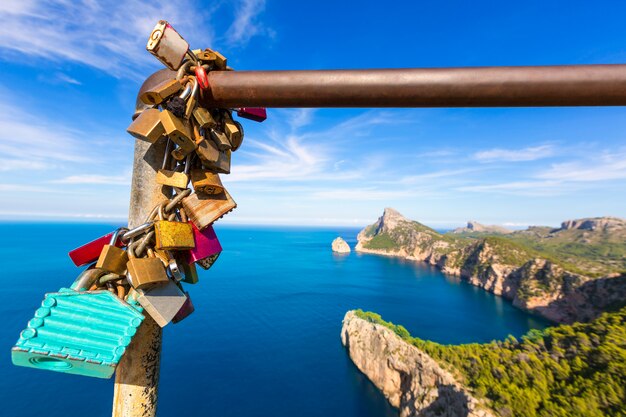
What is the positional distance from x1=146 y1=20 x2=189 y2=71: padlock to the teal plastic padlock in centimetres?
93

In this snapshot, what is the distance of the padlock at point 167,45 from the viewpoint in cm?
105

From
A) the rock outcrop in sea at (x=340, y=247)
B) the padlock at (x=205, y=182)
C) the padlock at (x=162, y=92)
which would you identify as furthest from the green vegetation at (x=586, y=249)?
the padlock at (x=162, y=92)

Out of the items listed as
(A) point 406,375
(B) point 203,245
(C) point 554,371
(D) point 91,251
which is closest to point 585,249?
(C) point 554,371

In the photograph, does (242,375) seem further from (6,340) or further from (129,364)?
(129,364)

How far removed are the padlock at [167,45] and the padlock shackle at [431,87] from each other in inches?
6.3

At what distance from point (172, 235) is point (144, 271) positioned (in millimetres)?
163

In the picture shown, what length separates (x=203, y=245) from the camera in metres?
1.23

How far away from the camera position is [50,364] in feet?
3.15

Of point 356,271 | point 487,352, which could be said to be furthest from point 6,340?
point 356,271

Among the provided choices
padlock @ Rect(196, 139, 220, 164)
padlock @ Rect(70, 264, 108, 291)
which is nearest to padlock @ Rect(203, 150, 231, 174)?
padlock @ Rect(196, 139, 220, 164)

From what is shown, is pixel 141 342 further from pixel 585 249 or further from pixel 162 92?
pixel 585 249

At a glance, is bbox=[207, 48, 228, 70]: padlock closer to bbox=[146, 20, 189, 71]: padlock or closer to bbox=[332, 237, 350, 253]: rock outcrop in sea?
bbox=[146, 20, 189, 71]: padlock

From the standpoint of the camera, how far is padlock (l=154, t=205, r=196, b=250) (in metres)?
1.07

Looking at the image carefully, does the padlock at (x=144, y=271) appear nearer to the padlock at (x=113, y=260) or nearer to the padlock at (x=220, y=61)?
the padlock at (x=113, y=260)
